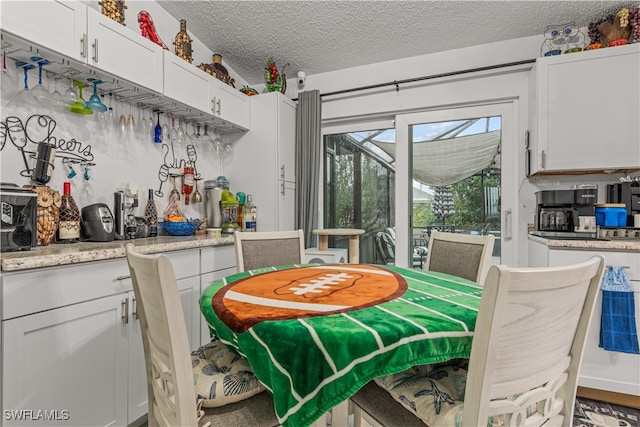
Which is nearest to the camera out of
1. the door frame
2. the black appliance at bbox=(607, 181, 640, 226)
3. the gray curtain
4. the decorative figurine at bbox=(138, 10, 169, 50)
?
the decorative figurine at bbox=(138, 10, 169, 50)

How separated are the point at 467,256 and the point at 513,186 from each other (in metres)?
1.39

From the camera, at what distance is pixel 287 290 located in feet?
3.91

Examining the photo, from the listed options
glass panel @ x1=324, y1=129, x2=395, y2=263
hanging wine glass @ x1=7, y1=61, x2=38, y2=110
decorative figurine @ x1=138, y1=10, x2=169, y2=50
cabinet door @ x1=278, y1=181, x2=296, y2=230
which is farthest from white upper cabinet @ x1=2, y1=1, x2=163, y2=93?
glass panel @ x1=324, y1=129, x2=395, y2=263

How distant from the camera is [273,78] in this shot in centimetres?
312

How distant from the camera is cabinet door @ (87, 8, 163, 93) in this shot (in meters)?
1.75

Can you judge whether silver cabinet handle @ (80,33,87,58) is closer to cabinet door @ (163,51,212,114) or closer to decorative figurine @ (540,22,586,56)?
cabinet door @ (163,51,212,114)

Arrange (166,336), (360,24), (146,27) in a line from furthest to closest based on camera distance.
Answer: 1. (360,24)
2. (146,27)
3. (166,336)

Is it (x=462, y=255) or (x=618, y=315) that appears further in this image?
(x=618, y=315)

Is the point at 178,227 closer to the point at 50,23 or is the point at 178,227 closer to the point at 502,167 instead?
the point at 50,23

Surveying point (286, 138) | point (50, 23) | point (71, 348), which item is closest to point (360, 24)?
point (286, 138)

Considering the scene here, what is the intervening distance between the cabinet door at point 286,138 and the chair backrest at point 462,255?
5.34 feet

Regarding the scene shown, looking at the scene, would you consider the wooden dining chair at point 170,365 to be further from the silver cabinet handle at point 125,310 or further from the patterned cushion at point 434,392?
the silver cabinet handle at point 125,310

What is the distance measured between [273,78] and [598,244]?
2.79 metres

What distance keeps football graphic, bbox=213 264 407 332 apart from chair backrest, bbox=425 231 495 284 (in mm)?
498
